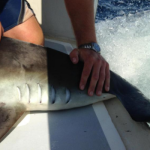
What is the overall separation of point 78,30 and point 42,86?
478mm

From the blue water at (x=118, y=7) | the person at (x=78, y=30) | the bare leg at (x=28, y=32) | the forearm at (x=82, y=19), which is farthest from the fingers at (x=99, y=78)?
the blue water at (x=118, y=7)

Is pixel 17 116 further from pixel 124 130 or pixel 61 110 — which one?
pixel 124 130

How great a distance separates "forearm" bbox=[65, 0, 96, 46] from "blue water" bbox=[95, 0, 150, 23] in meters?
1.56

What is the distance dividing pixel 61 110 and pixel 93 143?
24 centimetres

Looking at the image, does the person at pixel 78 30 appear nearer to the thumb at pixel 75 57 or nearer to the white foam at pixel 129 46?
the thumb at pixel 75 57

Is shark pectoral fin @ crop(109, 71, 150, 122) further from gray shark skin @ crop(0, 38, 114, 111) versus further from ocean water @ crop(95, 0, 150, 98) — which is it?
ocean water @ crop(95, 0, 150, 98)

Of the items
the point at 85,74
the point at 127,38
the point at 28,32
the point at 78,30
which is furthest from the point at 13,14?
the point at 127,38

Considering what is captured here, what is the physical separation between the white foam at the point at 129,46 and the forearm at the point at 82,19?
1.53ft

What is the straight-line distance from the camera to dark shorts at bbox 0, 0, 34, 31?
48.5 inches

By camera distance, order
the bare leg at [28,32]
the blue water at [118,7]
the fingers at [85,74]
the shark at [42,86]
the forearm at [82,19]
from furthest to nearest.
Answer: the blue water at [118,7]
the bare leg at [28,32]
the forearm at [82,19]
the fingers at [85,74]
the shark at [42,86]

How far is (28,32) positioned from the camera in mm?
1374

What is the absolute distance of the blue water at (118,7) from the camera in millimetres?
2777

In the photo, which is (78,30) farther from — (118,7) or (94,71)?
(118,7)

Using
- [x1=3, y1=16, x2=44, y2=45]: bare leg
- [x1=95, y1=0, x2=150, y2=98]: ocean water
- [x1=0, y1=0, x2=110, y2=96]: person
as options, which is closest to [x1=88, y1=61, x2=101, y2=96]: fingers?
[x1=0, y1=0, x2=110, y2=96]: person
